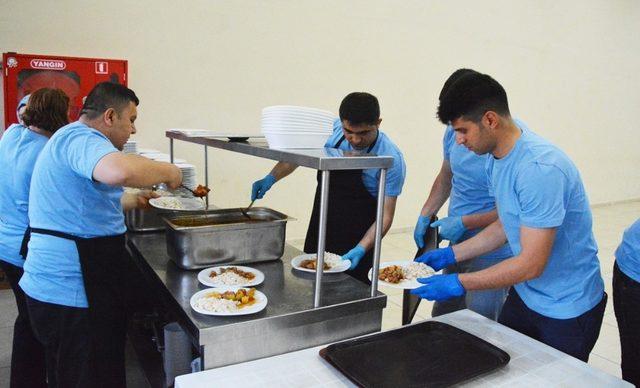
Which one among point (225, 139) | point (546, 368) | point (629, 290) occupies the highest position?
point (225, 139)

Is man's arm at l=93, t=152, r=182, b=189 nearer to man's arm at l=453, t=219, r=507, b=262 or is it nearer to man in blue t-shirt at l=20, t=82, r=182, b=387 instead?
man in blue t-shirt at l=20, t=82, r=182, b=387

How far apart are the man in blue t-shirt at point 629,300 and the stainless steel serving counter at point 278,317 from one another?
0.77 metres

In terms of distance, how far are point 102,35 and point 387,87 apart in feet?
8.71

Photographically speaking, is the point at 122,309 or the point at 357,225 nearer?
the point at 122,309

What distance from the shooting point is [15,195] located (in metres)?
2.03

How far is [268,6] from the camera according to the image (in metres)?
4.17

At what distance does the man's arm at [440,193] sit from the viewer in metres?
2.43

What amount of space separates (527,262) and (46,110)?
2.01 m

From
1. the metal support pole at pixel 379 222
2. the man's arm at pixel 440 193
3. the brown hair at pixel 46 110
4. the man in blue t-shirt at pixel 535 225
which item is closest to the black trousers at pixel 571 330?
the man in blue t-shirt at pixel 535 225

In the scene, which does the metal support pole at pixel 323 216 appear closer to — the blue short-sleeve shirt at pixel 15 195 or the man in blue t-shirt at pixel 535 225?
the man in blue t-shirt at pixel 535 225

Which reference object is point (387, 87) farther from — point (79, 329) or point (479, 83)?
point (79, 329)

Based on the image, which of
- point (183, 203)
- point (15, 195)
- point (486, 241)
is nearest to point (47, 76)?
point (15, 195)

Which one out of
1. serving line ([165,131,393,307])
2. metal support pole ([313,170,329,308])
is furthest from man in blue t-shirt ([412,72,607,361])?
metal support pole ([313,170,329,308])

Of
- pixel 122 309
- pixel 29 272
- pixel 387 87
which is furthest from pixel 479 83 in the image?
pixel 387 87
